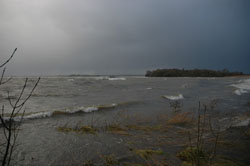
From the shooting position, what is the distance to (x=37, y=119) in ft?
20.0

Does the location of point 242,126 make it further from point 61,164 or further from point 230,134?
point 61,164

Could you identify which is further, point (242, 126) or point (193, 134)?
point (242, 126)

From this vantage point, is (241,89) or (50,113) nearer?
(50,113)

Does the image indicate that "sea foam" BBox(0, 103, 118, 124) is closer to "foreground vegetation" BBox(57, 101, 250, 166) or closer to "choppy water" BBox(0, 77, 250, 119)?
"choppy water" BBox(0, 77, 250, 119)

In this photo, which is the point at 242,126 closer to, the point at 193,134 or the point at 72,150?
the point at 193,134

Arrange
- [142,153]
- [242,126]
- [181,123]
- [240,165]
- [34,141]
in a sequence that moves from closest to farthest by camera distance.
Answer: [240,165], [142,153], [34,141], [242,126], [181,123]

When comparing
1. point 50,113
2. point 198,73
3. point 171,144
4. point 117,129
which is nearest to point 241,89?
point 171,144

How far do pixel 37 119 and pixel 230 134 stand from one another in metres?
7.23

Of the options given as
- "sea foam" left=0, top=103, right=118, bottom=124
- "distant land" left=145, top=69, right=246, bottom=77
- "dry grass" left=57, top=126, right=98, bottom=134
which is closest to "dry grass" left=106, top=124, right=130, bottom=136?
"dry grass" left=57, top=126, right=98, bottom=134

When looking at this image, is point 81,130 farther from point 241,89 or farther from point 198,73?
point 198,73

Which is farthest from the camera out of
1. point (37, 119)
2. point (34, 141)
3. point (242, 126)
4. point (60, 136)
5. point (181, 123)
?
point (37, 119)

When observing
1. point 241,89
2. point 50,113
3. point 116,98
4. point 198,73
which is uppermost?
point 198,73

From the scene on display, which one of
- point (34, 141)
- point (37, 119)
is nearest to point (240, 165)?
point (34, 141)

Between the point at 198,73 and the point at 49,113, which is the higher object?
the point at 198,73
